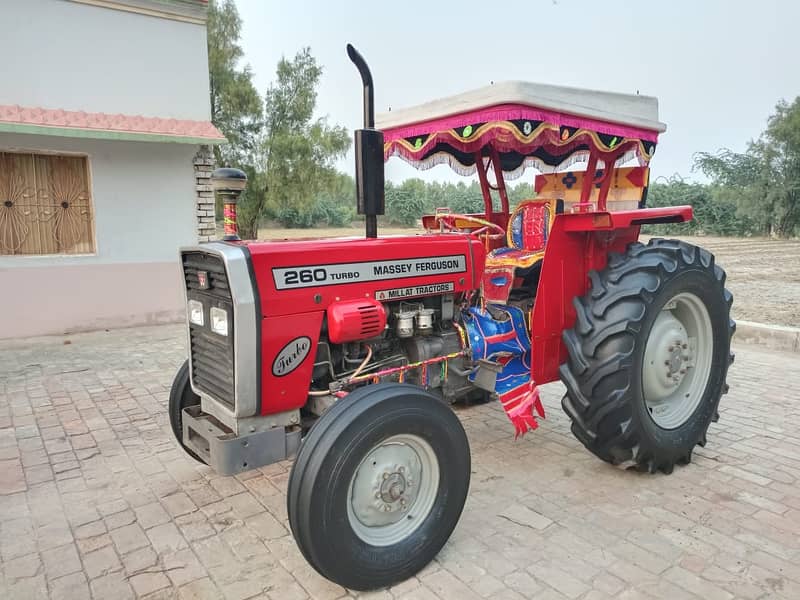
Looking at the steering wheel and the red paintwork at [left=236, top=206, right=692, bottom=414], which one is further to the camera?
the steering wheel

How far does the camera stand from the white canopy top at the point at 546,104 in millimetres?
2967

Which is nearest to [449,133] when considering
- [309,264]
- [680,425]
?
[309,264]

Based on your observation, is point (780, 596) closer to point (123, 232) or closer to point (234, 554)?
point (234, 554)

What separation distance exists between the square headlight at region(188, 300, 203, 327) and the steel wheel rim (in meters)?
2.51

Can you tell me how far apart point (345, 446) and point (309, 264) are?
858 mm

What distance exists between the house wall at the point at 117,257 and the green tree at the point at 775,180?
2693cm

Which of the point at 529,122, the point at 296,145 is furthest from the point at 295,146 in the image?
the point at 529,122

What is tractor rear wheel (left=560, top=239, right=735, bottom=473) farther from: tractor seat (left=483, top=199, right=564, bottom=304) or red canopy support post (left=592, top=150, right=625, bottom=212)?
red canopy support post (left=592, top=150, right=625, bottom=212)

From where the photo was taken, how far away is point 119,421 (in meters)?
4.36

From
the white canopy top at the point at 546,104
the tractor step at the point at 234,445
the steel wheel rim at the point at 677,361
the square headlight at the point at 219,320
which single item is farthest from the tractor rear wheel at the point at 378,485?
the white canopy top at the point at 546,104

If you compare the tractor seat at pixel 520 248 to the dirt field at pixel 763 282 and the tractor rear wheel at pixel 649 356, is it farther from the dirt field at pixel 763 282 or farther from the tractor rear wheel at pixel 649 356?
the dirt field at pixel 763 282

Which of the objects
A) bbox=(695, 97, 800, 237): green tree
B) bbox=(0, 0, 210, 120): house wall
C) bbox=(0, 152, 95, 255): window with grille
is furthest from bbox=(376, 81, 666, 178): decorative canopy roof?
bbox=(695, 97, 800, 237): green tree

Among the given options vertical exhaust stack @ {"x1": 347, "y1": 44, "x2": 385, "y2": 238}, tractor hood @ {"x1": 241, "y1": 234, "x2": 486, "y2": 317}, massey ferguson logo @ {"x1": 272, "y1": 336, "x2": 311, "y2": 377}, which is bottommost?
massey ferguson logo @ {"x1": 272, "y1": 336, "x2": 311, "y2": 377}

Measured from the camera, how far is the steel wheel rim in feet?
11.1
